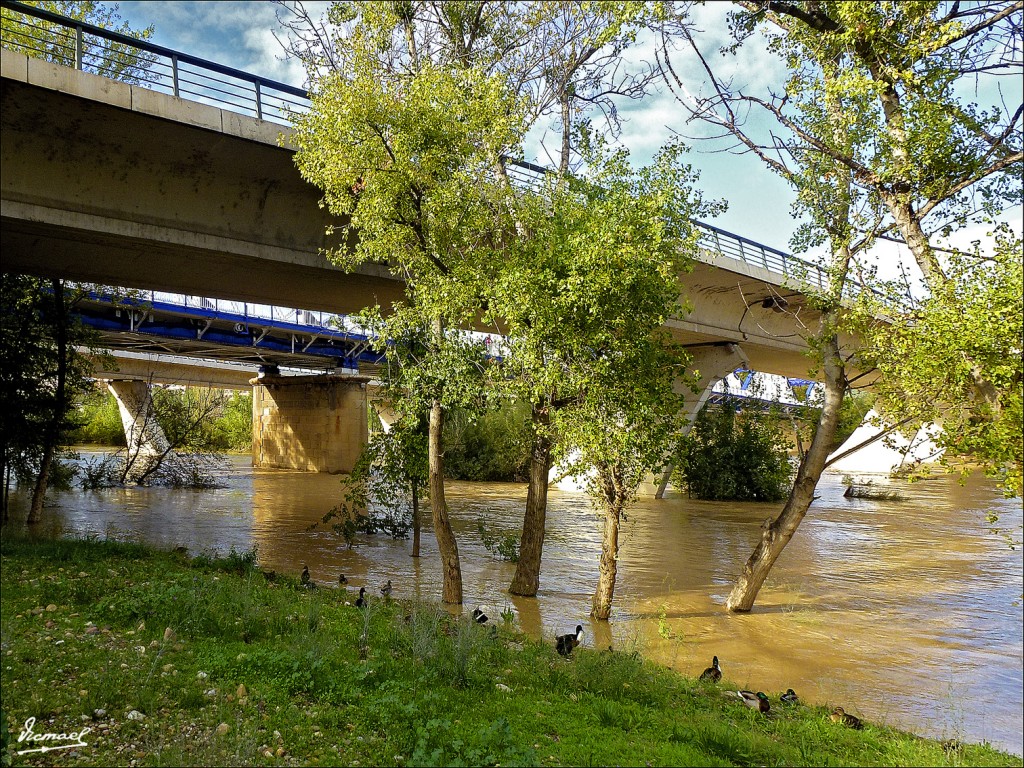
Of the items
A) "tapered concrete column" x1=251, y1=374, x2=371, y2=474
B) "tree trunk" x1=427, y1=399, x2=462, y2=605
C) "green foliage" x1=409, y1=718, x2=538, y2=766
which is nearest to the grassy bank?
"green foliage" x1=409, y1=718, x2=538, y2=766

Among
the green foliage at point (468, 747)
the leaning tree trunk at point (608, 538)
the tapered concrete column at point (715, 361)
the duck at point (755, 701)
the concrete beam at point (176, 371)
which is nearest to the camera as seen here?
the green foliage at point (468, 747)

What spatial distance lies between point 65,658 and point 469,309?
6594mm

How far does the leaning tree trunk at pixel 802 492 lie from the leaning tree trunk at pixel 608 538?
238 centimetres

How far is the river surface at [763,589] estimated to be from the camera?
834cm

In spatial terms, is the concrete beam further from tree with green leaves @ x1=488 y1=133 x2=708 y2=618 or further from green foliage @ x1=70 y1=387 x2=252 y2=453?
tree with green leaves @ x1=488 y1=133 x2=708 y2=618

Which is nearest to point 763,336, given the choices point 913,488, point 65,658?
point 913,488

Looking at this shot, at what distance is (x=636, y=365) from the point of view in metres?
10.2

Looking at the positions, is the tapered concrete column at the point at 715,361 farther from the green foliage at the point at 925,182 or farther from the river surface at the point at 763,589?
the green foliage at the point at 925,182

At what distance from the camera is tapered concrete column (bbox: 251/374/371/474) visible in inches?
1553

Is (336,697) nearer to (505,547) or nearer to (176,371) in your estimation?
(505,547)

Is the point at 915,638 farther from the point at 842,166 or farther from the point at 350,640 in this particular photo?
the point at 350,640

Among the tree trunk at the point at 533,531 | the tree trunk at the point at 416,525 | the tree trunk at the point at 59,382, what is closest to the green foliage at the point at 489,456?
the tree trunk at the point at 416,525

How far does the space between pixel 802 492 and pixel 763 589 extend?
290cm

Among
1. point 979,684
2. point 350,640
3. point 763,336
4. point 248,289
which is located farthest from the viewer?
point 763,336
